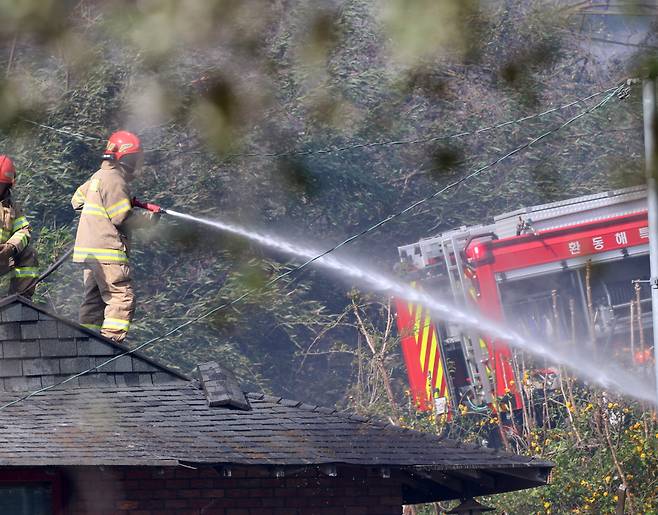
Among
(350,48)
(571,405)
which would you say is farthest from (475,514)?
(350,48)

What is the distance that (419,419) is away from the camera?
1778 cm

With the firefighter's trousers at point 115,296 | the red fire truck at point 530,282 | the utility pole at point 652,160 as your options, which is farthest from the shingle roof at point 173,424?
the red fire truck at point 530,282

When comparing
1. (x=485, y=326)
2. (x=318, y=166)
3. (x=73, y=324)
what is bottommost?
(x=73, y=324)

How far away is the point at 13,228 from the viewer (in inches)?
421

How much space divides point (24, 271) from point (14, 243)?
31 centimetres

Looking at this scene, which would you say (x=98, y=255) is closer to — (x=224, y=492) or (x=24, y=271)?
(x=24, y=271)

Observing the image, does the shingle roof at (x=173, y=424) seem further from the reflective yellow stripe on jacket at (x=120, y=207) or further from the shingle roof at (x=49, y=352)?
the reflective yellow stripe on jacket at (x=120, y=207)

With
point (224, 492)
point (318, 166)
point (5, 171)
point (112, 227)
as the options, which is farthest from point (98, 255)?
point (318, 166)

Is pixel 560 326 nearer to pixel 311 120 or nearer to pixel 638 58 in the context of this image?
pixel 311 120

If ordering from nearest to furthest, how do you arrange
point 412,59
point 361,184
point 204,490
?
point 204,490 → point 412,59 → point 361,184

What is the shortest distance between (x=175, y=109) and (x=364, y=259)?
5.21 metres

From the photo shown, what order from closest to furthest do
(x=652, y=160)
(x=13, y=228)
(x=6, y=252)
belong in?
(x=652, y=160), (x=6, y=252), (x=13, y=228)

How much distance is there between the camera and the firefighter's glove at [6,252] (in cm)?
1045

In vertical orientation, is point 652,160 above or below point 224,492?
above
